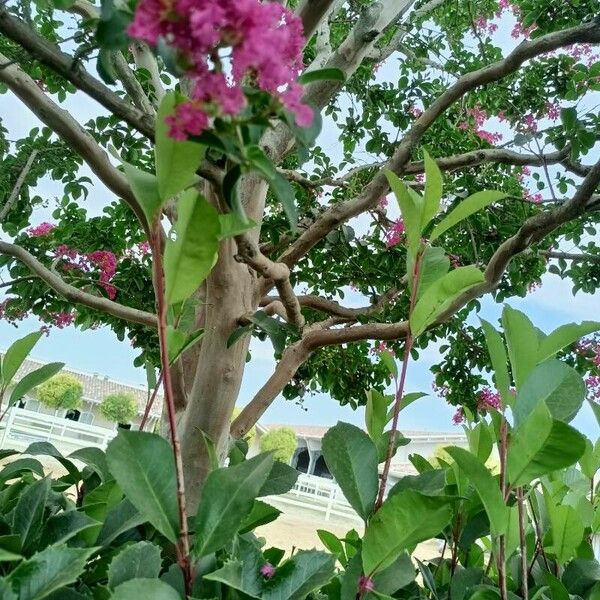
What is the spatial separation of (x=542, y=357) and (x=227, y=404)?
1107 millimetres

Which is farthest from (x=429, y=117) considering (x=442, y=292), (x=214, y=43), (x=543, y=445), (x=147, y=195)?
(x=214, y=43)

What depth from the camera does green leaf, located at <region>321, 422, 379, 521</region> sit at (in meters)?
0.73

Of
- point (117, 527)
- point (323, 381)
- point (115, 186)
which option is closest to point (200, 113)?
point (117, 527)

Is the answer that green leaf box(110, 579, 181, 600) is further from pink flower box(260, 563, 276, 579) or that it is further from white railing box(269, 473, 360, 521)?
white railing box(269, 473, 360, 521)

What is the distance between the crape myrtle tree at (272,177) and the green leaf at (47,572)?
20 cm

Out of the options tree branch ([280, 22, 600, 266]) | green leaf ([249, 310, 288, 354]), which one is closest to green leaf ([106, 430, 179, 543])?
green leaf ([249, 310, 288, 354])

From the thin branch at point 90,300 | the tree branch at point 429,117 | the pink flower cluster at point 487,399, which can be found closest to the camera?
the tree branch at point 429,117

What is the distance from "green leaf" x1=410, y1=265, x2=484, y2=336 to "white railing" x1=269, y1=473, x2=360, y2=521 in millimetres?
8684

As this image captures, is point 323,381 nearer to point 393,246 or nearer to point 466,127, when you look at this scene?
point 393,246

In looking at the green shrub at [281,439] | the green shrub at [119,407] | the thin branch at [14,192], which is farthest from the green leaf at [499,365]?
the green shrub at [119,407]

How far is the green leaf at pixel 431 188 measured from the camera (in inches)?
26.8

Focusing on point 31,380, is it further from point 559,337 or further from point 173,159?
point 559,337

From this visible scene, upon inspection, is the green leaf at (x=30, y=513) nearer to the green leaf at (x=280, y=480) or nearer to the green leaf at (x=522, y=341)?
the green leaf at (x=280, y=480)

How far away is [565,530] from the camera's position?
0.91m
